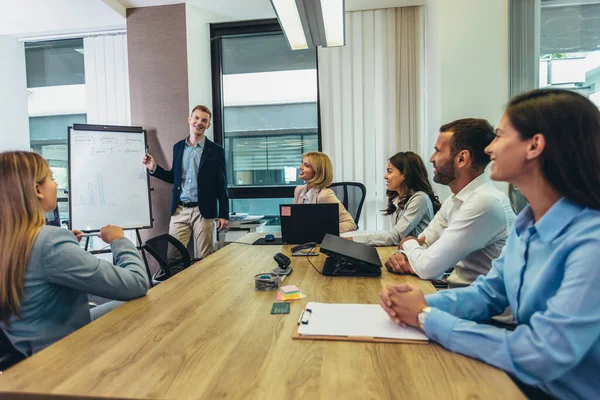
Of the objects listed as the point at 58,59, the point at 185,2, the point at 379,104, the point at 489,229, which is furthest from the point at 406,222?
the point at 58,59

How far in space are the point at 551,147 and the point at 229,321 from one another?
0.95m

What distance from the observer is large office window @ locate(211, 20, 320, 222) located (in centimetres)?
400

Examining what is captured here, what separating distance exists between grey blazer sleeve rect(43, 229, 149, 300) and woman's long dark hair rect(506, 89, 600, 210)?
4.14 ft

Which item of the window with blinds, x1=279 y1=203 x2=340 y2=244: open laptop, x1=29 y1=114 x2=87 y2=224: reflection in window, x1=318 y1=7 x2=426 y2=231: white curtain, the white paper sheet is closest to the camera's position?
the white paper sheet

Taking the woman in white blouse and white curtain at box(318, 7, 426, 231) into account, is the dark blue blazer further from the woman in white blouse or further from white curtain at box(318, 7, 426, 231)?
the woman in white blouse

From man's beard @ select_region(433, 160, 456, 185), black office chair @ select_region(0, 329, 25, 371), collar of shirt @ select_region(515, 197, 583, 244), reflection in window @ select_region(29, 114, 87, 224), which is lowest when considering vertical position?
black office chair @ select_region(0, 329, 25, 371)

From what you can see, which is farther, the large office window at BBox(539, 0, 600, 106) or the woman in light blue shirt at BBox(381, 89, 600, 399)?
the large office window at BBox(539, 0, 600, 106)

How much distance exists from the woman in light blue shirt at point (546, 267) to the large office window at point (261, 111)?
3.09 meters

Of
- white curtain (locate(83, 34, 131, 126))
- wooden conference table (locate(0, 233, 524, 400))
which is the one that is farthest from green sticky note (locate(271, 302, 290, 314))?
white curtain (locate(83, 34, 131, 126))

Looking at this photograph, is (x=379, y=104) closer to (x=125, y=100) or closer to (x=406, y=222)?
(x=406, y=222)

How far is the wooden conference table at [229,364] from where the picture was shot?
0.70 meters

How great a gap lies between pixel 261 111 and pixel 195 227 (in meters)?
1.57

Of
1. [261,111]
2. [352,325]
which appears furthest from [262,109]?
[352,325]

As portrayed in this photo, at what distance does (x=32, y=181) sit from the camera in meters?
1.17
